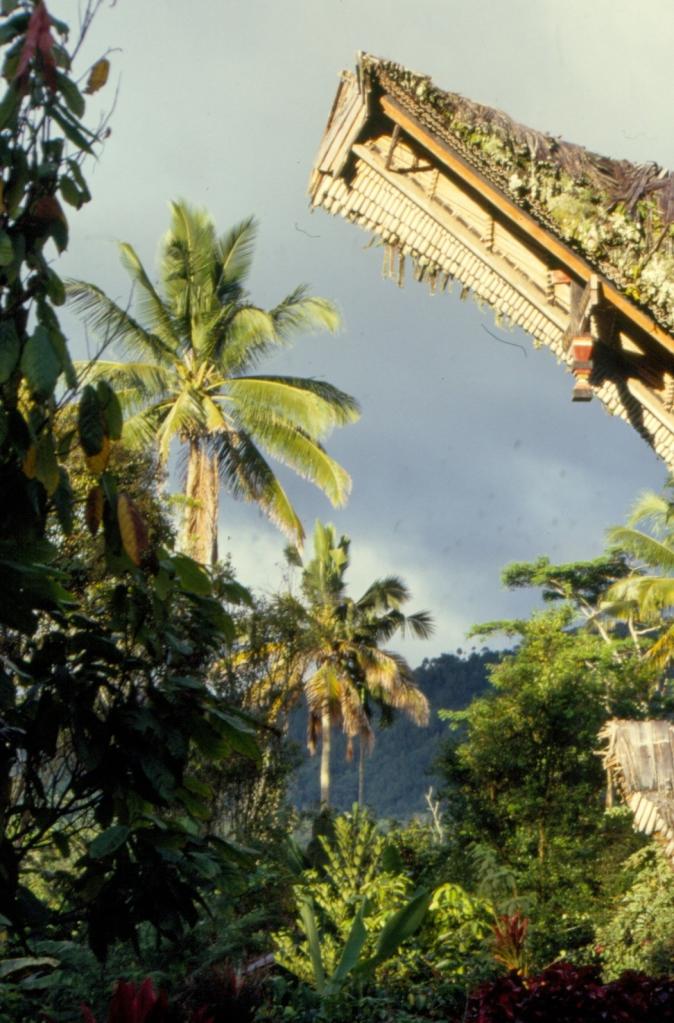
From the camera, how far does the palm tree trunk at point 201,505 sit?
61.9ft

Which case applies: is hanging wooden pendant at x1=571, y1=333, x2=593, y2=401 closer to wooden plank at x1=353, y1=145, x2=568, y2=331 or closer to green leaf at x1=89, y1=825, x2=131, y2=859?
wooden plank at x1=353, y1=145, x2=568, y2=331

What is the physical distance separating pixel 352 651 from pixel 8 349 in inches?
1216

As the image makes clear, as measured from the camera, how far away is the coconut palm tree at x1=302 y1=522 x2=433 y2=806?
32.4 m

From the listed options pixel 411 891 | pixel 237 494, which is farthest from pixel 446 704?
pixel 411 891

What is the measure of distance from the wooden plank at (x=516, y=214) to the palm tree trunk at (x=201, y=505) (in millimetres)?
13633

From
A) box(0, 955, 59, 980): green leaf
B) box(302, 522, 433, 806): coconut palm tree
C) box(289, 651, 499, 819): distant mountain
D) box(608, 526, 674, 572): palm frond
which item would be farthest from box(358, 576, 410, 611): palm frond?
box(289, 651, 499, 819): distant mountain

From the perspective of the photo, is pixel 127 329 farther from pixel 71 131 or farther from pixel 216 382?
pixel 71 131

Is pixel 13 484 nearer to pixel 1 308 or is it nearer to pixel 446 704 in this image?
pixel 1 308

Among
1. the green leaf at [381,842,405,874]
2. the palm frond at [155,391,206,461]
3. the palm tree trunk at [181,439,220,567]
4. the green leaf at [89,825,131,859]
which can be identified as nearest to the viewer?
the green leaf at [89,825,131,859]

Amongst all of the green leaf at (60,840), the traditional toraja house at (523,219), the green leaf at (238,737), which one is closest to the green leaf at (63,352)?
the green leaf at (238,737)

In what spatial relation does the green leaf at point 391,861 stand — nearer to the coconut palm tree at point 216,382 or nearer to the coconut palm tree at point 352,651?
the coconut palm tree at point 216,382

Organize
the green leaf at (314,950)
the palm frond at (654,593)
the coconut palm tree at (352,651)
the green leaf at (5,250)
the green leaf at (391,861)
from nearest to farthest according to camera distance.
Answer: the green leaf at (5,250), the green leaf at (314,950), the green leaf at (391,861), the palm frond at (654,593), the coconut palm tree at (352,651)

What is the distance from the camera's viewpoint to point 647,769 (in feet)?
26.3

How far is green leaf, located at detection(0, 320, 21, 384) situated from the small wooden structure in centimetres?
651
